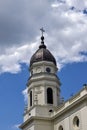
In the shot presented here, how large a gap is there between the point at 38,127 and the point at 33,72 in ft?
31.8

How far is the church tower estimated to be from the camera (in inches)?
2196

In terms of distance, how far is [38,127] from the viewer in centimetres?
5497

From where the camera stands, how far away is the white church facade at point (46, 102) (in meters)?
50.1

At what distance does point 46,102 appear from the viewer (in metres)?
Answer: 58.0

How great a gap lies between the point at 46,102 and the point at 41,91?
1.86 metres

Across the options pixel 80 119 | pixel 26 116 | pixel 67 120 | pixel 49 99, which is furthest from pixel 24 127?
pixel 80 119

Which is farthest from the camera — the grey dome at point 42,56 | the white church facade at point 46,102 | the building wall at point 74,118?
the grey dome at point 42,56

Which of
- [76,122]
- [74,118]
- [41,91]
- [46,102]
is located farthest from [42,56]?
[76,122]

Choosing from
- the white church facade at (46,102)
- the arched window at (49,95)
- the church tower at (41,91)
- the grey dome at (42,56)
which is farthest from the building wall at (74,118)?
the grey dome at (42,56)

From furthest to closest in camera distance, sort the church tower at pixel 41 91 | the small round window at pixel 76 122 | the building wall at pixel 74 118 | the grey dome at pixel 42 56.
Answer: the grey dome at pixel 42 56 < the church tower at pixel 41 91 < the small round window at pixel 76 122 < the building wall at pixel 74 118

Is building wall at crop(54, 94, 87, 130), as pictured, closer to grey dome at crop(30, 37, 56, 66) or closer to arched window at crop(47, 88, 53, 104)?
arched window at crop(47, 88, 53, 104)

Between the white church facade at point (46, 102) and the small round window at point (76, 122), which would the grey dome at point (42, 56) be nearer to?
the white church facade at point (46, 102)

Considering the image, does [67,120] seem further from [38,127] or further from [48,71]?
[48,71]

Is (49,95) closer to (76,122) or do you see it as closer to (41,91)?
(41,91)
